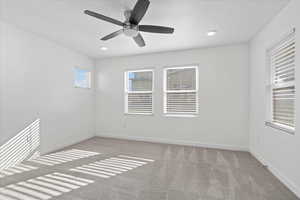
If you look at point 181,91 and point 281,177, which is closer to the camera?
point 281,177

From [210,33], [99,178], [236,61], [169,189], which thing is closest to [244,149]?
[236,61]

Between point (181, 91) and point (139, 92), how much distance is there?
1289mm

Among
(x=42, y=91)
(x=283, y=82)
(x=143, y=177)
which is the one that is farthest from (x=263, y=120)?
(x=42, y=91)

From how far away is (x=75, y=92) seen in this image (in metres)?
4.19

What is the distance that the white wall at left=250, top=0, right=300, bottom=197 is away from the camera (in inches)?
75.7

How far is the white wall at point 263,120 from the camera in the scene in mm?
1923

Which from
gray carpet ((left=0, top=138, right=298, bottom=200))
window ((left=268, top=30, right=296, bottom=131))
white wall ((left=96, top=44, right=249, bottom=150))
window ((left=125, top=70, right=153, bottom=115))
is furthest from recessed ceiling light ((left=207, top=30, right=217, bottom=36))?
gray carpet ((left=0, top=138, right=298, bottom=200))

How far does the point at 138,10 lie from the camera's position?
1.81 meters

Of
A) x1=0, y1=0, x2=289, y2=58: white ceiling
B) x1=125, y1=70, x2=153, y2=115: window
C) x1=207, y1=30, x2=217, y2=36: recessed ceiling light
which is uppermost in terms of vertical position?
x1=0, y1=0, x2=289, y2=58: white ceiling

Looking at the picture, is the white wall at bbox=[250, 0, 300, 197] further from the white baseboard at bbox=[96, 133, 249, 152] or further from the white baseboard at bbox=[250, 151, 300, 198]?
the white baseboard at bbox=[96, 133, 249, 152]

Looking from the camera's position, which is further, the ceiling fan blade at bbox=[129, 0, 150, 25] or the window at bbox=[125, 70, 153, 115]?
the window at bbox=[125, 70, 153, 115]

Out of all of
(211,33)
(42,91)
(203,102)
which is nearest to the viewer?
(211,33)

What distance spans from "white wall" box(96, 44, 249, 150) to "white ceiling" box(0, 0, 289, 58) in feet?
1.74

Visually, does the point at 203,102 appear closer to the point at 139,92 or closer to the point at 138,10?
the point at 139,92
